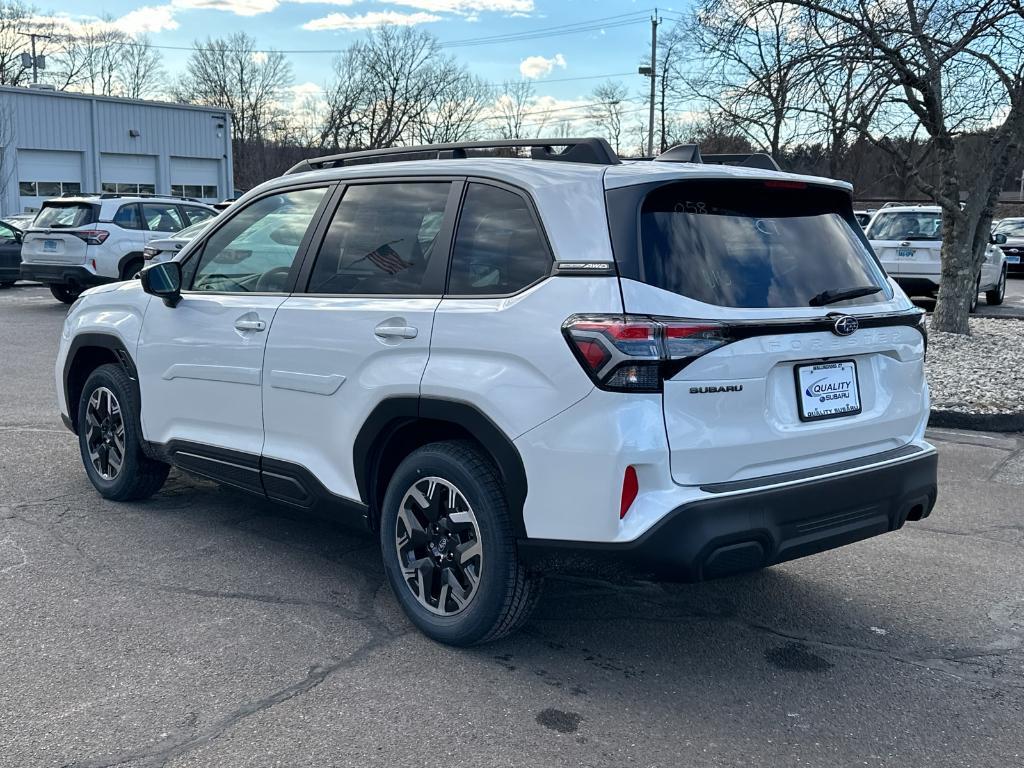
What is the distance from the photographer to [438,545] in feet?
12.9

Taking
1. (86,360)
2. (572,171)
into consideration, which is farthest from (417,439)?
(86,360)

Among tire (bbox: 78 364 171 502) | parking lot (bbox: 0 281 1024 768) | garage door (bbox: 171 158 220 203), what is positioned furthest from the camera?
garage door (bbox: 171 158 220 203)

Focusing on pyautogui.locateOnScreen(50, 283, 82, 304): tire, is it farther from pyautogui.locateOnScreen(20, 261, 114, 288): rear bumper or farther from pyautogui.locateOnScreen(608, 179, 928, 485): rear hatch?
pyautogui.locateOnScreen(608, 179, 928, 485): rear hatch

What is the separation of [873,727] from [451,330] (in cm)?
194

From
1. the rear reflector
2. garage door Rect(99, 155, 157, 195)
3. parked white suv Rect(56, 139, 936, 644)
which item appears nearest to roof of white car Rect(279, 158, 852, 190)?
parked white suv Rect(56, 139, 936, 644)

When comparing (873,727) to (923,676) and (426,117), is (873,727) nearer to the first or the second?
(923,676)

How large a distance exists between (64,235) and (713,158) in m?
14.6

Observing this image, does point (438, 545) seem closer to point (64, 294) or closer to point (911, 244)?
point (911, 244)

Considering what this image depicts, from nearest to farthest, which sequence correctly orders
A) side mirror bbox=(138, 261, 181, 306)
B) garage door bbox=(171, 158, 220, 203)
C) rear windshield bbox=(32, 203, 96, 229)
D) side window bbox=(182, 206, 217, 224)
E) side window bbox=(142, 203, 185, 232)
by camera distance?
1. side mirror bbox=(138, 261, 181, 306)
2. rear windshield bbox=(32, 203, 96, 229)
3. side window bbox=(142, 203, 185, 232)
4. side window bbox=(182, 206, 217, 224)
5. garage door bbox=(171, 158, 220, 203)

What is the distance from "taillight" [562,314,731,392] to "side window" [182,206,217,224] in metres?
15.8

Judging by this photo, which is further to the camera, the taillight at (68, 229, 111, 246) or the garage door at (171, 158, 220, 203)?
the garage door at (171, 158, 220, 203)

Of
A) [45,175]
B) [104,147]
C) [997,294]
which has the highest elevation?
[104,147]

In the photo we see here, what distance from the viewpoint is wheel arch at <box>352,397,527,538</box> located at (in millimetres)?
3582

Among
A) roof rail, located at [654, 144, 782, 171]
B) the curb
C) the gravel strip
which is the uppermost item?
roof rail, located at [654, 144, 782, 171]
